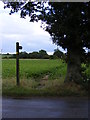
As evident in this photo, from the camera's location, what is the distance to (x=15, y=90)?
14.3 m

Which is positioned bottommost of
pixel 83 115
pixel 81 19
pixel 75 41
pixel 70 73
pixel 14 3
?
pixel 83 115

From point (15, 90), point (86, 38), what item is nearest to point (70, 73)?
point (86, 38)

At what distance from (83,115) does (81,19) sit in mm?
6216

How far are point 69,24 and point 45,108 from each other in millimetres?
5520

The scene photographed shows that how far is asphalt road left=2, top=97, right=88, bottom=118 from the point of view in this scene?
9.12 m

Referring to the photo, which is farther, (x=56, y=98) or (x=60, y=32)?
(x=60, y=32)

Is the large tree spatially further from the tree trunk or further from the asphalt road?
the asphalt road

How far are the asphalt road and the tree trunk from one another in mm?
3223

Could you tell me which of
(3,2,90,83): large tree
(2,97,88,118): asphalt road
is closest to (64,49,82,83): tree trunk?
(3,2,90,83): large tree

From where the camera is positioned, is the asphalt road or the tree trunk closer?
the asphalt road

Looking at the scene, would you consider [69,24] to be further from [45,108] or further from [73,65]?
[45,108]

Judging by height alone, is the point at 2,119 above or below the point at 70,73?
below

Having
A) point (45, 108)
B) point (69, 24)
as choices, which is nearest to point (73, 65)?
point (69, 24)

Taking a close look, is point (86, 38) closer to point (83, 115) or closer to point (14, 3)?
point (14, 3)
